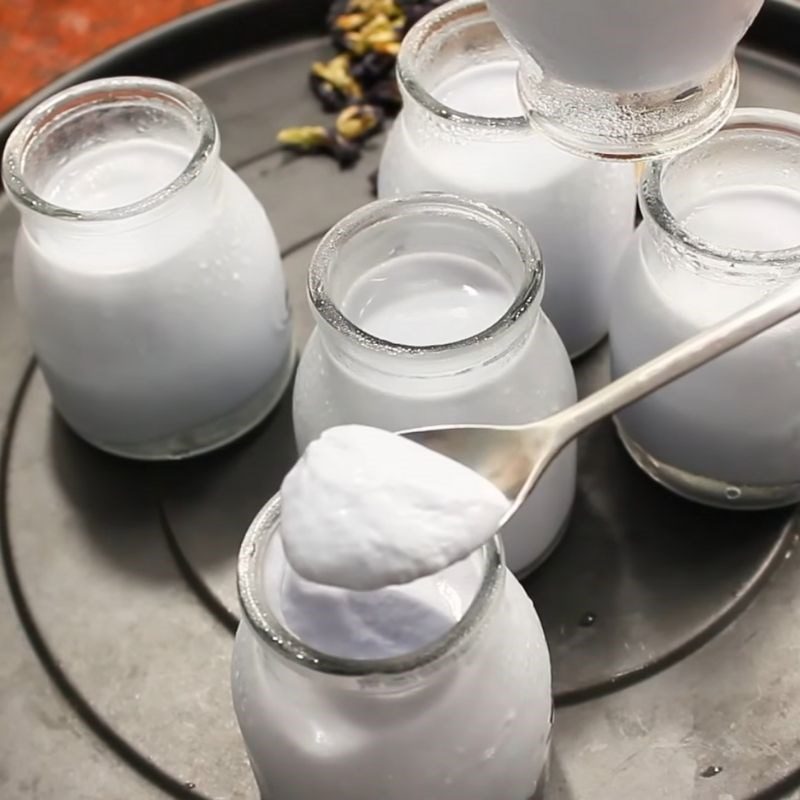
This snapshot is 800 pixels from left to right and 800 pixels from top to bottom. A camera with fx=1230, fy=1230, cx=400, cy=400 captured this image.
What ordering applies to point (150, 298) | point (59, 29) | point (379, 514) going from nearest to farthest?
point (379, 514) < point (150, 298) < point (59, 29)

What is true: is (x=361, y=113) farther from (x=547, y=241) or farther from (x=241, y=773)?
(x=241, y=773)

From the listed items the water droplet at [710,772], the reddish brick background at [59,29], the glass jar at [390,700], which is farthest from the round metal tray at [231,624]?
the reddish brick background at [59,29]

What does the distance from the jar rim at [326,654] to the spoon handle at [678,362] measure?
79mm

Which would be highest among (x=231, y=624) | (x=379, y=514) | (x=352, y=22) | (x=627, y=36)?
(x=627, y=36)

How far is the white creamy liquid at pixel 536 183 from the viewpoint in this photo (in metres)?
0.68

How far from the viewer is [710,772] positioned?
1.90 feet

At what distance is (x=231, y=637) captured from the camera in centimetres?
66

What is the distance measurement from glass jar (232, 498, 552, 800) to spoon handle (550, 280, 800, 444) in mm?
78

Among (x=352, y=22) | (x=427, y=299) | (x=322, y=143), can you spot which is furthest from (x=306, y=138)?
(x=427, y=299)

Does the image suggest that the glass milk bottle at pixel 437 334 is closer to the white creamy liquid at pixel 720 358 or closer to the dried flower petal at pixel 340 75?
the white creamy liquid at pixel 720 358

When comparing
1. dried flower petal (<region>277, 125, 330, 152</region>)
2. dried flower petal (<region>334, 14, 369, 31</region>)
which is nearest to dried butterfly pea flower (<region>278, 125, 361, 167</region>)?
dried flower petal (<region>277, 125, 330, 152</region>)

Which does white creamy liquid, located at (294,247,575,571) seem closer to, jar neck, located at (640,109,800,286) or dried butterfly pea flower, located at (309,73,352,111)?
jar neck, located at (640,109,800,286)

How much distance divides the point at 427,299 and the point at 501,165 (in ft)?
0.36

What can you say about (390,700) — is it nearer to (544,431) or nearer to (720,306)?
(544,431)
